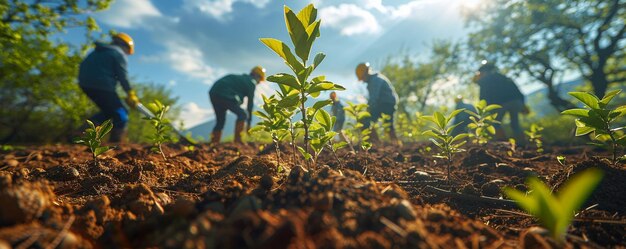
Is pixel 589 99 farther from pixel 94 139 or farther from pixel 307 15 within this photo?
pixel 94 139

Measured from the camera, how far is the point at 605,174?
2.04 m

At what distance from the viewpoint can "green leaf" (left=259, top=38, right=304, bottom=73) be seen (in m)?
1.81

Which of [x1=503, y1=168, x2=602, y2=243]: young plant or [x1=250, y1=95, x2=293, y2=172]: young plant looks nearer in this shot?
[x1=503, y1=168, x2=602, y2=243]: young plant

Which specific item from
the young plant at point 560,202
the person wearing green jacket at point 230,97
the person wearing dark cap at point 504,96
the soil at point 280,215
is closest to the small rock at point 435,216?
the soil at point 280,215

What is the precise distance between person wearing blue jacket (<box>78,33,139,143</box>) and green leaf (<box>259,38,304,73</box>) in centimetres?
522

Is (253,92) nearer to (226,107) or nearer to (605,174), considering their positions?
(226,107)

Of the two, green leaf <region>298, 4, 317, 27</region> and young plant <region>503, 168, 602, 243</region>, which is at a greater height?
green leaf <region>298, 4, 317, 27</region>

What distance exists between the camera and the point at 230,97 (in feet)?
21.8

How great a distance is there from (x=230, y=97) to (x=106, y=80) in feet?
8.13

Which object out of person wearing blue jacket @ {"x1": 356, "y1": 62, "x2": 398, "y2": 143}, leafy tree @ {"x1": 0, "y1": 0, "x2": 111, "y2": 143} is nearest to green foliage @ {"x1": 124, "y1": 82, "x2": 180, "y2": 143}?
leafy tree @ {"x1": 0, "y1": 0, "x2": 111, "y2": 143}

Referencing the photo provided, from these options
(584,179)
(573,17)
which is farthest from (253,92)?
(573,17)

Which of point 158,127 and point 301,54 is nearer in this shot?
point 301,54

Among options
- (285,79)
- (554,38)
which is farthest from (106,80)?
(554,38)

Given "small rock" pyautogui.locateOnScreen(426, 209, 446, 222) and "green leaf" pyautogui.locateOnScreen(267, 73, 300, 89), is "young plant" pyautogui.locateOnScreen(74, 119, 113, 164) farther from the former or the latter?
"small rock" pyautogui.locateOnScreen(426, 209, 446, 222)
